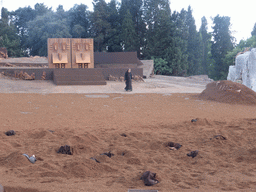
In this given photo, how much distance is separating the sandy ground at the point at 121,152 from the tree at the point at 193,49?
31188 mm

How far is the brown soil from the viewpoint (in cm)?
295

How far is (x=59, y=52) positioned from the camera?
62.8 feet

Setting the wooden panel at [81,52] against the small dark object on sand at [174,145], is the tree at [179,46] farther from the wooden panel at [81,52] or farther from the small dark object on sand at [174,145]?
the small dark object on sand at [174,145]

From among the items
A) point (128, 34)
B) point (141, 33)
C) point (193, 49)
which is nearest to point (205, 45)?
point (193, 49)

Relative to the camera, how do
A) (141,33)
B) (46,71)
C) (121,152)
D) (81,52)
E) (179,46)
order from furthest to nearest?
(141,33)
(179,46)
(81,52)
(46,71)
(121,152)

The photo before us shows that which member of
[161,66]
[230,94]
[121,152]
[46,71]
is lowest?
[121,152]

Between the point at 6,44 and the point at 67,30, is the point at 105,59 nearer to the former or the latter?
the point at 67,30

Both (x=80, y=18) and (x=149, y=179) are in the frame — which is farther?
(x=80, y=18)

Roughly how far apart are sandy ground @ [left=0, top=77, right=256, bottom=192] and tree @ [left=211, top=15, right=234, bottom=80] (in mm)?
32747

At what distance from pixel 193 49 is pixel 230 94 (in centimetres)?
2837

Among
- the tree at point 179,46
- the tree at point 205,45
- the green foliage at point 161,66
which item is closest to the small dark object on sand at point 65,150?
the green foliage at point 161,66

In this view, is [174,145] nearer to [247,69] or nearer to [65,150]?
[65,150]

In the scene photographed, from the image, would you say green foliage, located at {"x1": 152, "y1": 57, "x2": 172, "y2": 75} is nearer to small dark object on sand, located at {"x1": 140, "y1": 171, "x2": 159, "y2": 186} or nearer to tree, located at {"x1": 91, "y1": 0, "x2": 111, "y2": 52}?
tree, located at {"x1": 91, "y1": 0, "x2": 111, "y2": 52}

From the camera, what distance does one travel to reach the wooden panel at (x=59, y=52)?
19.0m
